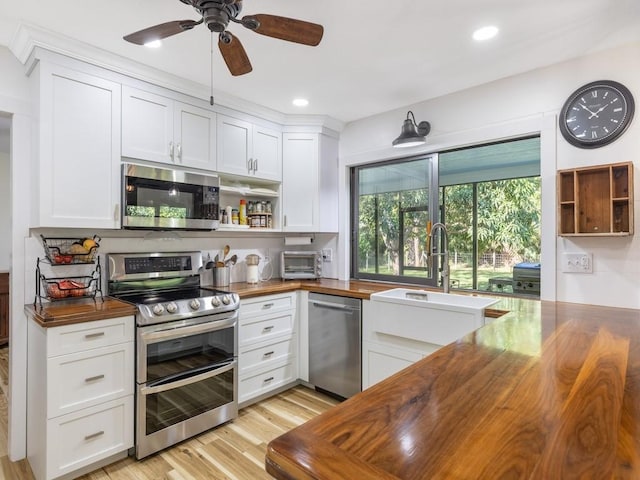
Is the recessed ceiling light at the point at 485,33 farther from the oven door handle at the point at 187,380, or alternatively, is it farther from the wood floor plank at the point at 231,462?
the wood floor plank at the point at 231,462

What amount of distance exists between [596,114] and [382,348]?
2016mm

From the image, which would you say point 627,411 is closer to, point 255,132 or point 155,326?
point 155,326

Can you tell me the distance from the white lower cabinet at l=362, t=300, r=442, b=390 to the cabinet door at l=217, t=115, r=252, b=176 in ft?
4.95

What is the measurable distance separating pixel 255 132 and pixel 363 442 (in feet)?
9.44

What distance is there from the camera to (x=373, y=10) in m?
1.80

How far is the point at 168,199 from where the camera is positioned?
255cm

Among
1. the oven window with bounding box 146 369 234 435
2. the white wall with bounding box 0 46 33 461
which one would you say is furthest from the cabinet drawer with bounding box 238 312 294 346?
the white wall with bounding box 0 46 33 461

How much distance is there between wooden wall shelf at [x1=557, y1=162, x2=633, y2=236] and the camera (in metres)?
2.07

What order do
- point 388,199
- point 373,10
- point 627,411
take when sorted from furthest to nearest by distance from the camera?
point 388,199 → point 373,10 → point 627,411

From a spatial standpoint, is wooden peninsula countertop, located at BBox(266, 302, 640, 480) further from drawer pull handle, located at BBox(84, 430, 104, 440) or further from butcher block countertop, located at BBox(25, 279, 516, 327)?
drawer pull handle, located at BBox(84, 430, 104, 440)

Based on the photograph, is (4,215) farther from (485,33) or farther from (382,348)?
(485,33)

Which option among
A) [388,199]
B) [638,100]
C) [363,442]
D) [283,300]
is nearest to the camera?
[363,442]

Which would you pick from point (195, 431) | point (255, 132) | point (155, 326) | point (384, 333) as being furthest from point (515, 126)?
point (195, 431)

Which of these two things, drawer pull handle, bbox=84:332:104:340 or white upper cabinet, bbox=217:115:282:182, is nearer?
drawer pull handle, bbox=84:332:104:340
